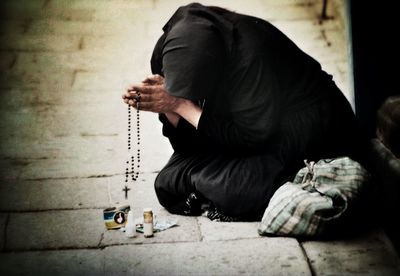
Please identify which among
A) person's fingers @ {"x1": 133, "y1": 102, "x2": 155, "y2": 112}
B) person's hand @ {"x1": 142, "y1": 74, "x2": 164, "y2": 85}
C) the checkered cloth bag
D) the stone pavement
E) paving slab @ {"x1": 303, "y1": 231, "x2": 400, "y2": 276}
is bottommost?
the stone pavement

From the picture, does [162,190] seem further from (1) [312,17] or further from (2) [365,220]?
(1) [312,17]

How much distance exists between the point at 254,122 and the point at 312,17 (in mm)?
4827

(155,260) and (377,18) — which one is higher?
(377,18)

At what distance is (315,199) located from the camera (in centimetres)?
308

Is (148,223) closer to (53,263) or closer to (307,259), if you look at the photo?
(53,263)

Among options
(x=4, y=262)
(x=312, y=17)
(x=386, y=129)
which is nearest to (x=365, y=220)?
(x=386, y=129)

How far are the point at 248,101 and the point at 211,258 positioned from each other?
33.7 inches

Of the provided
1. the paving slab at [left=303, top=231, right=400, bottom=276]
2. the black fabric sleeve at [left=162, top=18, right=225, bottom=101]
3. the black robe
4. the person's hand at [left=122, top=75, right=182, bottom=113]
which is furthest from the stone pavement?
the black fabric sleeve at [left=162, top=18, right=225, bottom=101]

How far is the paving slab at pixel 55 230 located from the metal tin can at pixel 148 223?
268mm

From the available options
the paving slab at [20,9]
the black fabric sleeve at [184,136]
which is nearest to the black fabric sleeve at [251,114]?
the black fabric sleeve at [184,136]

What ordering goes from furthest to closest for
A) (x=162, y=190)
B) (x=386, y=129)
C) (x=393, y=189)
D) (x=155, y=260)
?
(x=162, y=190) → (x=386, y=129) → (x=393, y=189) → (x=155, y=260)

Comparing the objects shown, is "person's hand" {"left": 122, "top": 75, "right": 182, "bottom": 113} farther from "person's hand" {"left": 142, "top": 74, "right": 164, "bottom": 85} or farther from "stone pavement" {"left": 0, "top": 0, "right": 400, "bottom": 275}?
"stone pavement" {"left": 0, "top": 0, "right": 400, "bottom": 275}

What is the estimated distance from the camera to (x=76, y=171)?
460cm

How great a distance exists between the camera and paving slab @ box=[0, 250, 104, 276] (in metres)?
2.98
